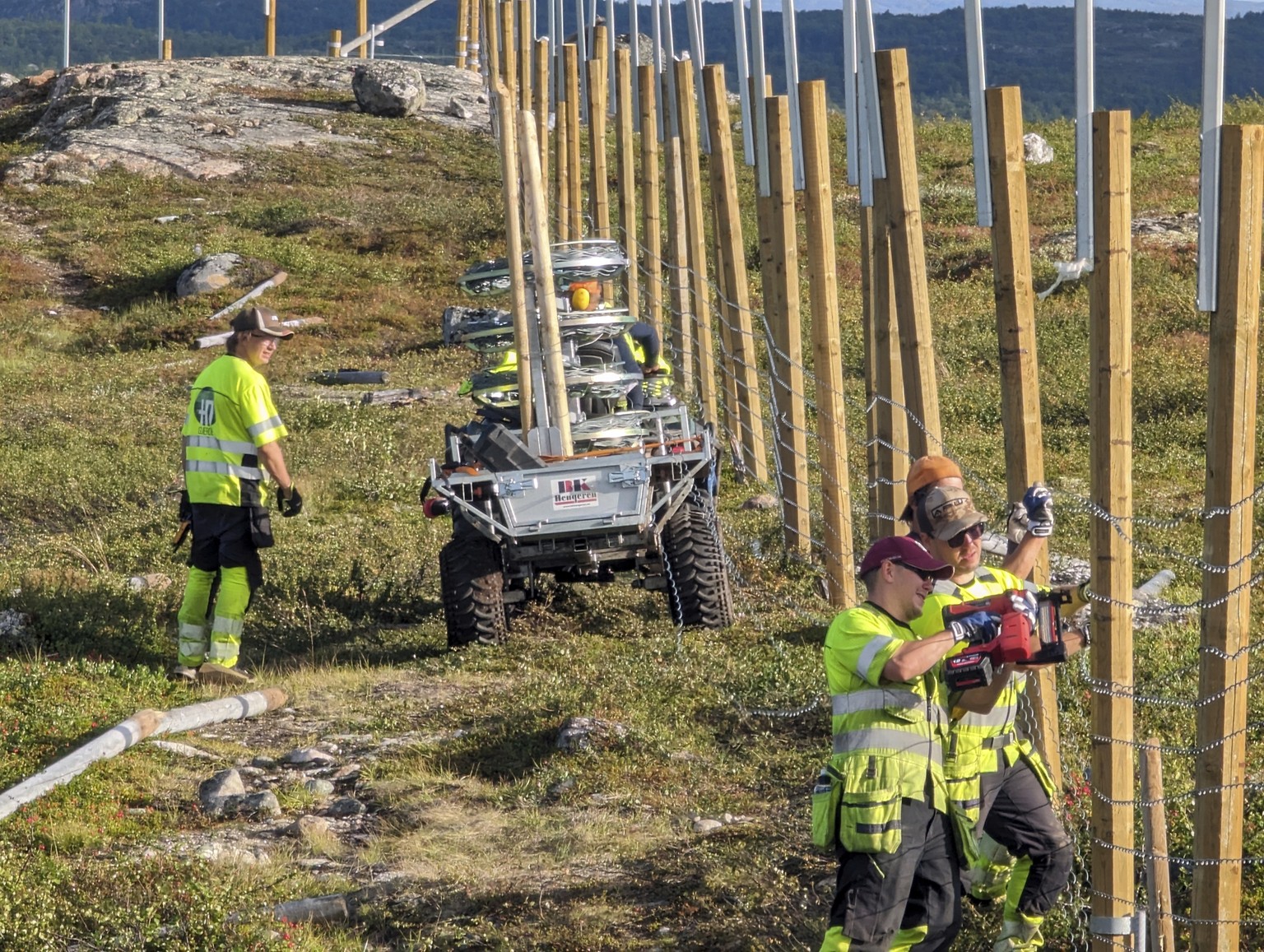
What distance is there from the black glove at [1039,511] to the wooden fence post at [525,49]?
16667 millimetres

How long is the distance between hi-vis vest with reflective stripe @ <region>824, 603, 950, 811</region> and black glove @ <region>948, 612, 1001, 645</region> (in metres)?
0.19

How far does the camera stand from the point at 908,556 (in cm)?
477

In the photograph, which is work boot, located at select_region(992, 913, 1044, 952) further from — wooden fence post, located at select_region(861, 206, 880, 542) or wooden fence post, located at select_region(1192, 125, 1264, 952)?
wooden fence post, located at select_region(861, 206, 880, 542)

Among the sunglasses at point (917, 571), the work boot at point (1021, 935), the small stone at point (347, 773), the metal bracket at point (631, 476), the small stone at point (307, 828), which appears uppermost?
the sunglasses at point (917, 571)

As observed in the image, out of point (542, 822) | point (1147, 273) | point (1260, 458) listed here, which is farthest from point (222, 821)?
point (1147, 273)

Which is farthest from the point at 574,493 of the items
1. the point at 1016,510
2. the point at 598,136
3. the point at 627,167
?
the point at 598,136

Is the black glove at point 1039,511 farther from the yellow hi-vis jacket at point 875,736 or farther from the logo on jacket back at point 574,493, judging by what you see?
the logo on jacket back at point 574,493

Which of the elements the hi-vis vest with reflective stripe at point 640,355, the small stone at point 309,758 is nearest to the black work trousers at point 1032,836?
the small stone at point 309,758

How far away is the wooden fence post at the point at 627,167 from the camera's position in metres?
16.2

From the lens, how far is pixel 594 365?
35.7 ft

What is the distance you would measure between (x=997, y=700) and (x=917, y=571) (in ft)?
1.98

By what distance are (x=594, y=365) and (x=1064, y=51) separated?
117 meters

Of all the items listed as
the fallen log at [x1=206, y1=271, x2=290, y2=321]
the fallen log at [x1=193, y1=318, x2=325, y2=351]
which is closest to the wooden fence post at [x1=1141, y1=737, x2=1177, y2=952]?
the fallen log at [x1=193, y1=318, x2=325, y2=351]

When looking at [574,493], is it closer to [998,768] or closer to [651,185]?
[998,768]
